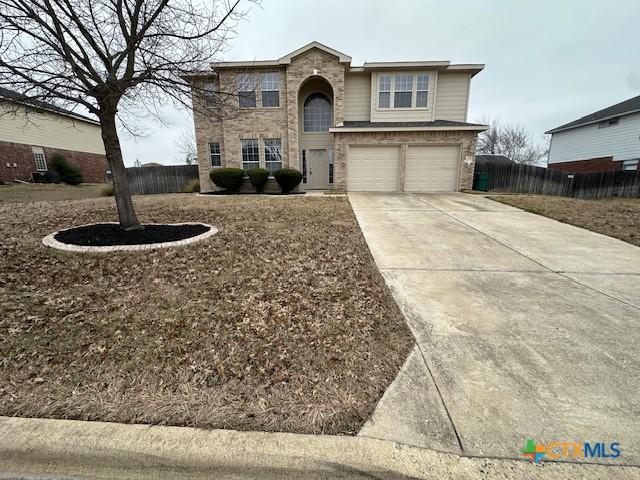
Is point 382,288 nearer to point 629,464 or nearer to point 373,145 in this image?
point 629,464

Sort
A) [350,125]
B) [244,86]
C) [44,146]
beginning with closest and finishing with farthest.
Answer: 1. [244,86]
2. [350,125]
3. [44,146]

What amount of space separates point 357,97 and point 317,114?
216 cm

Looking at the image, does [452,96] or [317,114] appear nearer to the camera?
[452,96]

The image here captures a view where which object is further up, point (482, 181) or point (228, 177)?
point (228, 177)

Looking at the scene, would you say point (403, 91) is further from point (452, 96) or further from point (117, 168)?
point (117, 168)

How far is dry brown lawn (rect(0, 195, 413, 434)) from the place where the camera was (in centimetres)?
197

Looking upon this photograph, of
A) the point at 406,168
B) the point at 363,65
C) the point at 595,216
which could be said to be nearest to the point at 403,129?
the point at 406,168

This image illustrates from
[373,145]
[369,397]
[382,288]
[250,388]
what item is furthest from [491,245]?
[373,145]

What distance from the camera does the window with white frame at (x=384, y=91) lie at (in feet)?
45.9

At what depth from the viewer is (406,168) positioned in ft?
43.0

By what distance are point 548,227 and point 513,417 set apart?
6.66m

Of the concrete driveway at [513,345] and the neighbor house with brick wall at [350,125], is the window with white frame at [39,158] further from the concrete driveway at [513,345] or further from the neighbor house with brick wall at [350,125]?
the concrete driveway at [513,345]

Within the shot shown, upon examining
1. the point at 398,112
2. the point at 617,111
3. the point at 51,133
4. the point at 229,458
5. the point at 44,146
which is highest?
the point at 617,111

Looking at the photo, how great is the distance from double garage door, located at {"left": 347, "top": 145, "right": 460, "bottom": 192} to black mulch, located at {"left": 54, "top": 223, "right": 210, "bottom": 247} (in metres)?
8.85
